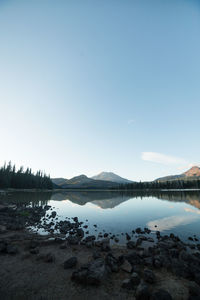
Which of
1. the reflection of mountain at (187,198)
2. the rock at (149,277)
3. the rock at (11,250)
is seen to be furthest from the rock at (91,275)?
the reflection of mountain at (187,198)

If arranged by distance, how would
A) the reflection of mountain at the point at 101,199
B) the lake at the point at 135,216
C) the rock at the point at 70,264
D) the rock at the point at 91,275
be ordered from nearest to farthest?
the rock at the point at 91,275 → the rock at the point at 70,264 → the lake at the point at 135,216 → the reflection of mountain at the point at 101,199

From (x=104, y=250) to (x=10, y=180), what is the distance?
158323mm

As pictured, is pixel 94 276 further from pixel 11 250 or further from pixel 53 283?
pixel 11 250

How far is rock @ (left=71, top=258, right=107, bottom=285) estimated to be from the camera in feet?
30.8

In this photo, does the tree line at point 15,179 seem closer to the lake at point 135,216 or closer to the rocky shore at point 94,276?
Answer: the lake at point 135,216

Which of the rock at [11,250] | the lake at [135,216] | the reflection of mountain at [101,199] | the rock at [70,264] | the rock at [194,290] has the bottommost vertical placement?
the reflection of mountain at [101,199]

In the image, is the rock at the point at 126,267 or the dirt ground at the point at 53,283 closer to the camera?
the dirt ground at the point at 53,283

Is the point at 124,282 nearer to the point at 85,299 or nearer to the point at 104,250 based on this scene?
the point at 85,299

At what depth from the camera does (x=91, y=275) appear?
9.56 metres

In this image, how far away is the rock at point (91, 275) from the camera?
9.38 m

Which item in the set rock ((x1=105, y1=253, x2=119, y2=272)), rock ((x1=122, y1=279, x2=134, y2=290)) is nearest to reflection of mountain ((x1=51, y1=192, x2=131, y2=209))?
rock ((x1=105, y1=253, x2=119, y2=272))

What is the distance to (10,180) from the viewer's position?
13800cm

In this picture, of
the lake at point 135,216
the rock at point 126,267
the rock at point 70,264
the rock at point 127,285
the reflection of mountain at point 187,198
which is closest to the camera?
the rock at point 127,285

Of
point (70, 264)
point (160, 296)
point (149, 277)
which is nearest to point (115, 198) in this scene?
point (70, 264)
